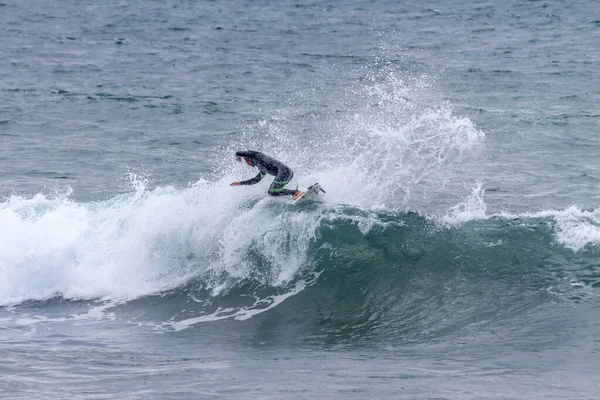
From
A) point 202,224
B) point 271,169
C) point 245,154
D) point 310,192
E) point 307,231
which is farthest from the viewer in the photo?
point 202,224

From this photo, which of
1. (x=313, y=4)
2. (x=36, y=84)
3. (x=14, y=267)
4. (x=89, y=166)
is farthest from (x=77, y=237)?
(x=313, y=4)

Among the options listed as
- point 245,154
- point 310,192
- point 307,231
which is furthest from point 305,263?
point 245,154

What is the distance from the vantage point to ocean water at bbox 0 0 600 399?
12492 mm

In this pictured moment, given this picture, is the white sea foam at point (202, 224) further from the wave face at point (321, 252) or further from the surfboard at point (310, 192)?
the surfboard at point (310, 192)

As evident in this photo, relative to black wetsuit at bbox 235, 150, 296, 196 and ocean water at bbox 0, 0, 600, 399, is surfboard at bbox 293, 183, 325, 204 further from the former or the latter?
black wetsuit at bbox 235, 150, 296, 196

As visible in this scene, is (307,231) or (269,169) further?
(307,231)

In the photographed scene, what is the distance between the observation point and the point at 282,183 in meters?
17.0

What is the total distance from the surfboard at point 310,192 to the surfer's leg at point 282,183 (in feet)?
0.63

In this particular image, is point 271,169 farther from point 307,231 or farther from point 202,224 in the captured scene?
point 202,224

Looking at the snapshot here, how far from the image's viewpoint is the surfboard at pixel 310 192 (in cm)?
1719

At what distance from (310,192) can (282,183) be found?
2.14 ft

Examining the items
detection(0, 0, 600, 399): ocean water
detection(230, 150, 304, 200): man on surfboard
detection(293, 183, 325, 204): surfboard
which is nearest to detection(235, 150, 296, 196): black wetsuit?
→ detection(230, 150, 304, 200): man on surfboard

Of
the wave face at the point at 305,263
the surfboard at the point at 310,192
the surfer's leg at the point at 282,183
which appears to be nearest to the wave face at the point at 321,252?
the wave face at the point at 305,263

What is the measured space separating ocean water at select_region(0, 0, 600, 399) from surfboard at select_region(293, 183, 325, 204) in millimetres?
259
